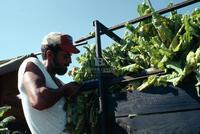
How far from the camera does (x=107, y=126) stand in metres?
3.03

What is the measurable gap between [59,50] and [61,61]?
94mm

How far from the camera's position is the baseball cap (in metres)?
3.30

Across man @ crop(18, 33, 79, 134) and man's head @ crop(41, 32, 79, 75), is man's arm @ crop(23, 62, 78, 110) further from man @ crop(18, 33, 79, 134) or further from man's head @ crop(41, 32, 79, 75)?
man's head @ crop(41, 32, 79, 75)

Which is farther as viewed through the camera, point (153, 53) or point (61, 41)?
point (61, 41)

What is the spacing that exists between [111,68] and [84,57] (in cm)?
37

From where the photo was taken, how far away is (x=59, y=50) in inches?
131

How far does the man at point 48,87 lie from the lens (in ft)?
10.0

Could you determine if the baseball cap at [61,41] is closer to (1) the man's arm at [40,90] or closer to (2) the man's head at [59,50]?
(2) the man's head at [59,50]

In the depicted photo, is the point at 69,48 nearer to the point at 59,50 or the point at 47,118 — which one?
the point at 59,50

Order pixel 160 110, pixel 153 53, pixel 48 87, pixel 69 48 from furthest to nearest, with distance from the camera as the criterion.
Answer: pixel 69 48, pixel 48 87, pixel 153 53, pixel 160 110

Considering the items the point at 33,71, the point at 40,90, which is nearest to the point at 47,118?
the point at 40,90

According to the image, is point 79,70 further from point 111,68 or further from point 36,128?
point 36,128

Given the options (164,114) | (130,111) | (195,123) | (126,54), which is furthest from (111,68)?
(195,123)

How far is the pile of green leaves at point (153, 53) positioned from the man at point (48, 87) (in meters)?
0.12
